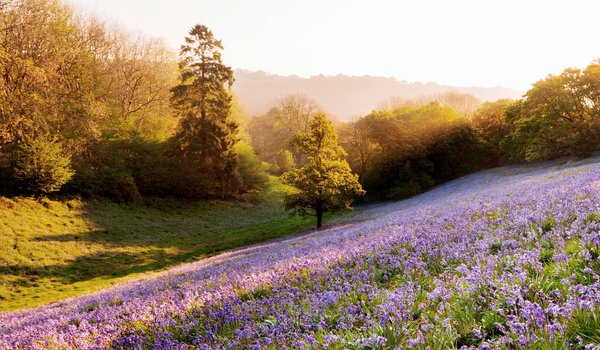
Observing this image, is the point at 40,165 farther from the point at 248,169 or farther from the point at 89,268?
the point at 248,169

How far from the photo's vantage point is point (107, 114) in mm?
41375

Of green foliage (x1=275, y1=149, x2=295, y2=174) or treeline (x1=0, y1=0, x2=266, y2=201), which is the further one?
green foliage (x1=275, y1=149, x2=295, y2=174)

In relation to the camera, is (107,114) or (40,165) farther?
(107,114)

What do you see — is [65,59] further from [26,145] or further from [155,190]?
[155,190]

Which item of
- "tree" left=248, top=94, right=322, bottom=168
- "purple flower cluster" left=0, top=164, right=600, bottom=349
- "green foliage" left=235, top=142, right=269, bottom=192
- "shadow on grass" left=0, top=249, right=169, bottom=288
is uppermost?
"tree" left=248, top=94, right=322, bottom=168

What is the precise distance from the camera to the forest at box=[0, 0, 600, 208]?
32094 millimetres

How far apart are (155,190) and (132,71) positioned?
18.8 meters

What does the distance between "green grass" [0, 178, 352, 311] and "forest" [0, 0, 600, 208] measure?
3060mm

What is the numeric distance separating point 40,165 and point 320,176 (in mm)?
26484

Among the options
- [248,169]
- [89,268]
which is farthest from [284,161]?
[89,268]

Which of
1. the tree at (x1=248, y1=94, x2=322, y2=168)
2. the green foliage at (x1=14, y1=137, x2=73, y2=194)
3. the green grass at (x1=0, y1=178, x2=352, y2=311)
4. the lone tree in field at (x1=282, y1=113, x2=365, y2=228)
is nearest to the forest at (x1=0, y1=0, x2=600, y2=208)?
the green foliage at (x1=14, y1=137, x2=73, y2=194)

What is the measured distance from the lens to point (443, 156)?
52.4 meters

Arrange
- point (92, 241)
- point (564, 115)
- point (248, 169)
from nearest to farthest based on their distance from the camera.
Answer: point (92, 241), point (564, 115), point (248, 169)

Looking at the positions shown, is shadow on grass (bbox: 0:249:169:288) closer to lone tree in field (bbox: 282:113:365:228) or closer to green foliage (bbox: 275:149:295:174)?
lone tree in field (bbox: 282:113:365:228)
